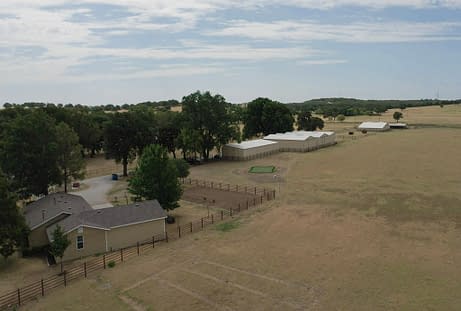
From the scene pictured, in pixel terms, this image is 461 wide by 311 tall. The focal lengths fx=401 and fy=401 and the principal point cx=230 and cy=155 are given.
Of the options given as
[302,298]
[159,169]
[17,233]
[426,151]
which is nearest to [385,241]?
[302,298]

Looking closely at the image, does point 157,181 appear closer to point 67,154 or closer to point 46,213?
point 46,213

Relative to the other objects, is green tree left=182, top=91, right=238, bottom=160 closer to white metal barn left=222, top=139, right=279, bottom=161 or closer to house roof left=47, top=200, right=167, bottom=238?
white metal barn left=222, top=139, right=279, bottom=161

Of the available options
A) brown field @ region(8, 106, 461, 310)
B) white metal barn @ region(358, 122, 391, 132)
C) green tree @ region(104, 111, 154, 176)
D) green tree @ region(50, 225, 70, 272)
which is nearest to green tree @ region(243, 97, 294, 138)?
white metal barn @ region(358, 122, 391, 132)

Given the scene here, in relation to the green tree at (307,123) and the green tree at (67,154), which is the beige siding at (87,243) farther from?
the green tree at (307,123)

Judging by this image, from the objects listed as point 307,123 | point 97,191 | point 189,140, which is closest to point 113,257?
point 97,191

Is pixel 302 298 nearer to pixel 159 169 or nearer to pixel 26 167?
pixel 159 169

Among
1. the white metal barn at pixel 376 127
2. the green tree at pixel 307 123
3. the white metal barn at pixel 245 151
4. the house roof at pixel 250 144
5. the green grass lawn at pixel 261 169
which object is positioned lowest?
the green grass lawn at pixel 261 169

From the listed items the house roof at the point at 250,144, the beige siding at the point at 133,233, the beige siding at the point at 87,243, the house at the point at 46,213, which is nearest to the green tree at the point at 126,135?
the house roof at the point at 250,144
